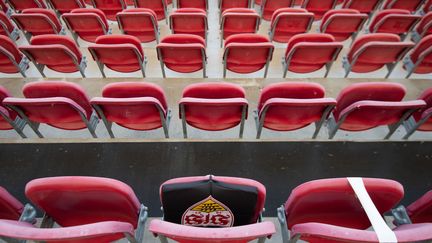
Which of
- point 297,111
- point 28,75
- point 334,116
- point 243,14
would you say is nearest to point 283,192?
point 297,111

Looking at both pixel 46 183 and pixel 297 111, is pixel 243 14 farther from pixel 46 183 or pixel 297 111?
pixel 46 183

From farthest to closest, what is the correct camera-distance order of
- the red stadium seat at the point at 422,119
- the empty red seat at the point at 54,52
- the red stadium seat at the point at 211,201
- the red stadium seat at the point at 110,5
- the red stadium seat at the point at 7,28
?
Answer: the red stadium seat at the point at 110,5 → the red stadium seat at the point at 7,28 → the empty red seat at the point at 54,52 → the red stadium seat at the point at 422,119 → the red stadium seat at the point at 211,201

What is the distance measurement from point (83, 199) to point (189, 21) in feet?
6.34

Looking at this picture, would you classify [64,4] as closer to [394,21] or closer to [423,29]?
[394,21]

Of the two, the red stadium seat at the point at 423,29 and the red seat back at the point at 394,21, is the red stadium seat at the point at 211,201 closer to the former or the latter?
the red seat back at the point at 394,21

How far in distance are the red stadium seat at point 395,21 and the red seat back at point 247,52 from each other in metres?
1.21

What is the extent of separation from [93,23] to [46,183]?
2016mm

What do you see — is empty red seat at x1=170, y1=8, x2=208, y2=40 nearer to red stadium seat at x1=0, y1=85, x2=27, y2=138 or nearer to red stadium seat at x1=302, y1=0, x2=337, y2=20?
red stadium seat at x1=302, y1=0, x2=337, y2=20

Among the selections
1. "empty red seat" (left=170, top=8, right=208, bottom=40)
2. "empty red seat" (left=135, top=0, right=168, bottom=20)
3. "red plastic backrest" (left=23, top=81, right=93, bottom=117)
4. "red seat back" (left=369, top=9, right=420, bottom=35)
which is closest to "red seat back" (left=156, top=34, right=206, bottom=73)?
"empty red seat" (left=170, top=8, right=208, bottom=40)

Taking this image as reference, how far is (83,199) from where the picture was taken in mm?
1054

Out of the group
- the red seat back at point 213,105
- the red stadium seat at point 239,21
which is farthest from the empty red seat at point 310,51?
the red seat back at point 213,105

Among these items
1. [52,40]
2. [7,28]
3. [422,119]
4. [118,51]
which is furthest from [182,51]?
[7,28]

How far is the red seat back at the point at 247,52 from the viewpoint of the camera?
198 centimetres

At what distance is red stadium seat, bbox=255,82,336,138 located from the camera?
1.46 m
